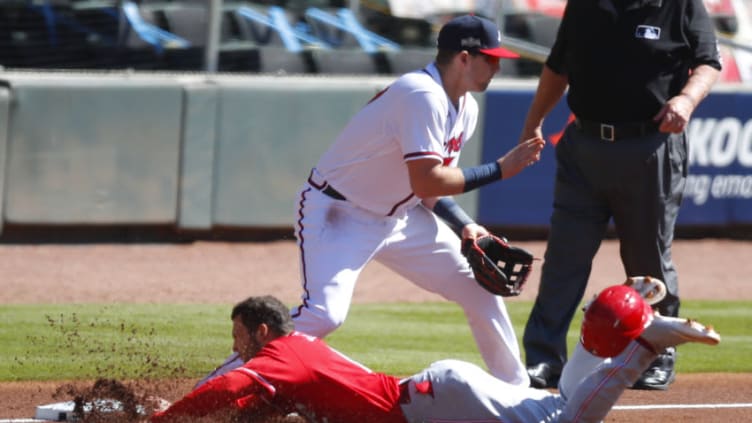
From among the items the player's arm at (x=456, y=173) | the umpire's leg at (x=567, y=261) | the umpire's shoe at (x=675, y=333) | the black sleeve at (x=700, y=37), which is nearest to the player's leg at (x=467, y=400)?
the umpire's shoe at (x=675, y=333)

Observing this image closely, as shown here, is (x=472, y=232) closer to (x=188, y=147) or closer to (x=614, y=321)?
(x=614, y=321)

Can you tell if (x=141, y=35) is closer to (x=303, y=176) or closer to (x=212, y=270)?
(x=303, y=176)

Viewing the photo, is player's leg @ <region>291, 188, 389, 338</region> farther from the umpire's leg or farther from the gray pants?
the umpire's leg

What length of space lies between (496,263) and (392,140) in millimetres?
658

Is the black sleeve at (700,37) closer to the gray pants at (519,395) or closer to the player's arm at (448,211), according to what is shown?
the player's arm at (448,211)

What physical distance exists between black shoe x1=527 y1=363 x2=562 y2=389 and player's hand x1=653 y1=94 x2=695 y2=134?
4.06 feet

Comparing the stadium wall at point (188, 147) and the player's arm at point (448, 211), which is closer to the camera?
the player's arm at point (448, 211)

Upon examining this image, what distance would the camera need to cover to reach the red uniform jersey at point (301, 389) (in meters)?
4.23

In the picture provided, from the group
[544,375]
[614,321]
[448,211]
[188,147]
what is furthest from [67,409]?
[188,147]

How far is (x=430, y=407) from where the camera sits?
172 inches

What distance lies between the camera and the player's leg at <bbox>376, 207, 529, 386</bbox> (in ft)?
16.6

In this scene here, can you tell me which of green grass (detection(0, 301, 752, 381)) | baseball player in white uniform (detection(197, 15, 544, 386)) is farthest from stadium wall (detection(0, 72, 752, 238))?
baseball player in white uniform (detection(197, 15, 544, 386))

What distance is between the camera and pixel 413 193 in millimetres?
4934

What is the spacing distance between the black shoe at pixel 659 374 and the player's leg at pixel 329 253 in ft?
5.42
